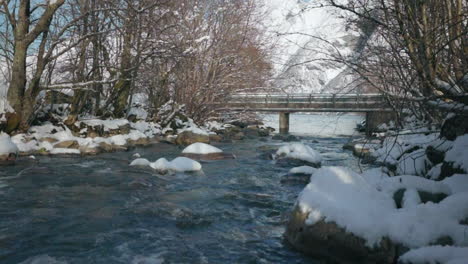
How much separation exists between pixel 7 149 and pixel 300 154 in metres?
7.42

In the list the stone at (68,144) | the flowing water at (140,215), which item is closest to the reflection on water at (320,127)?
the flowing water at (140,215)

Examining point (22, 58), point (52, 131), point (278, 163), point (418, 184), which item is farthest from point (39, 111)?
point (418, 184)

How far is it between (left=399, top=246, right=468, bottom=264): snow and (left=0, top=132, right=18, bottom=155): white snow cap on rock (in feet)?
28.3

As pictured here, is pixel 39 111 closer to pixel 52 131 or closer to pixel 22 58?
pixel 52 131

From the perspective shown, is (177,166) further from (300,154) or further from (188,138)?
(188,138)

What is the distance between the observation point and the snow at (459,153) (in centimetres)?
417

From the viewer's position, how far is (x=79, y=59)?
1264 cm

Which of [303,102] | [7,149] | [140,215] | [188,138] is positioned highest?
[303,102]

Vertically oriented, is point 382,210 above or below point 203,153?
above

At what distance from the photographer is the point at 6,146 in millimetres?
8430

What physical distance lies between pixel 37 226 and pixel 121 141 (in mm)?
7657

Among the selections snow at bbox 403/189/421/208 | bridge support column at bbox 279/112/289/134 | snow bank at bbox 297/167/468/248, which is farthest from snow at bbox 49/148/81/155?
bridge support column at bbox 279/112/289/134

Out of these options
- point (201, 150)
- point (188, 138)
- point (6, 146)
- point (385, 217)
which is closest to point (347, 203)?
point (385, 217)

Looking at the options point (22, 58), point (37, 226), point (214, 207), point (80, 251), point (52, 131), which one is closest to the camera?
point (80, 251)
